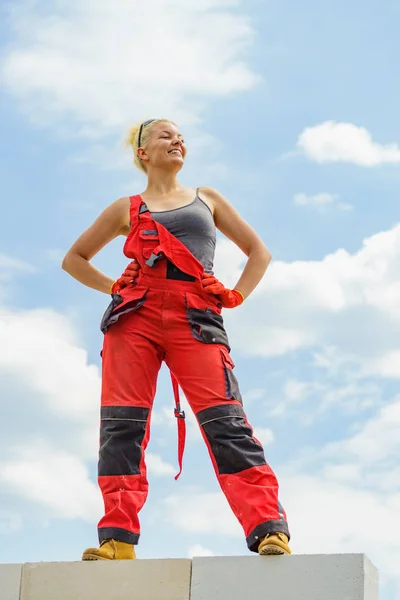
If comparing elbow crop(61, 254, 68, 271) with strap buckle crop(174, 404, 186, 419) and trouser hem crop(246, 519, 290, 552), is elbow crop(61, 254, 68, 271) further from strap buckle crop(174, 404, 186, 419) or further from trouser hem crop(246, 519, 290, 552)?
trouser hem crop(246, 519, 290, 552)

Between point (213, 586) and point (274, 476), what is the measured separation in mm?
586

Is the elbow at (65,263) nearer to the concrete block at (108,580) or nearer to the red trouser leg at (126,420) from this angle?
the red trouser leg at (126,420)

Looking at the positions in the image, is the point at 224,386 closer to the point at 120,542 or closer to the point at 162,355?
the point at 162,355

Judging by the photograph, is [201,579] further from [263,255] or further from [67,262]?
[67,262]

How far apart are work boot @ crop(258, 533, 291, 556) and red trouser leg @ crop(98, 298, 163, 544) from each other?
0.69 meters

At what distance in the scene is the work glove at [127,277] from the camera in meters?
5.01

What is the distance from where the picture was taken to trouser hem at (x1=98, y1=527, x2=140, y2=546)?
15.3 ft

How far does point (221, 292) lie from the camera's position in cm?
495

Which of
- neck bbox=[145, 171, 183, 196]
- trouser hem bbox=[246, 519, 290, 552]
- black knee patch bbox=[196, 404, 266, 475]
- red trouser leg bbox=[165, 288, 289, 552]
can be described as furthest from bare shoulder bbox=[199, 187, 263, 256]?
trouser hem bbox=[246, 519, 290, 552]

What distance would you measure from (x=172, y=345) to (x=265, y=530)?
1036mm

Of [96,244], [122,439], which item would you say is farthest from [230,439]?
[96,244]

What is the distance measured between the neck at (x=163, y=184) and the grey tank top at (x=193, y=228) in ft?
0.68

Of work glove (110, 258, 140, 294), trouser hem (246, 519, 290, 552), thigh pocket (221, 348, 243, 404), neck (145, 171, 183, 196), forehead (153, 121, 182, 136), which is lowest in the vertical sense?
trouser hem (246, 519, 290, 552)

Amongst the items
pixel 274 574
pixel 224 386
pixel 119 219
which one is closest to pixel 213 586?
pixel 274 574
